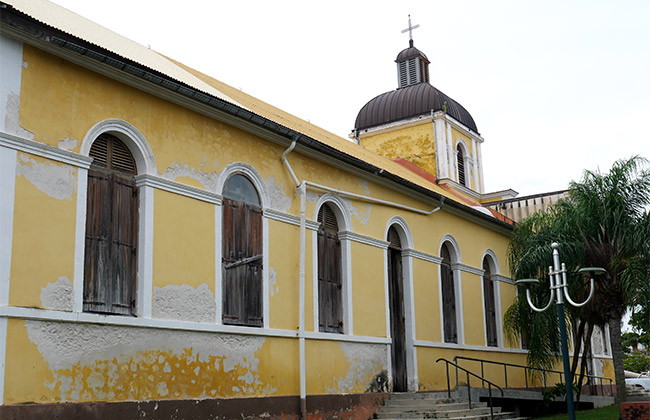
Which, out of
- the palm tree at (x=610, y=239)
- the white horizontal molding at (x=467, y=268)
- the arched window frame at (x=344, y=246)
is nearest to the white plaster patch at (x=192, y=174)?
the arched window frame at (x=344, y=246)

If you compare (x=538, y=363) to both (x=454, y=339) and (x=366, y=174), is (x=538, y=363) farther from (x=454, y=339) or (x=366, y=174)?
(x=366, y=174)

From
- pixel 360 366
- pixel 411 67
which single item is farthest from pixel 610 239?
pixel 411 67

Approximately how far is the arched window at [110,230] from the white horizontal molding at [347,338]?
4.15 m

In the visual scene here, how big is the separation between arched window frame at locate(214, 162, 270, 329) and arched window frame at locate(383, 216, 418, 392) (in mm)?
4164

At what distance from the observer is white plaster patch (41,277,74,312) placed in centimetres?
930

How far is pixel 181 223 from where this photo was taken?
11.5m

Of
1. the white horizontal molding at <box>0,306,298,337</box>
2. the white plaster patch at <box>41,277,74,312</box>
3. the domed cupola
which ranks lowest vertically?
the white horizontal molding at <box>0,306,298,337</box>

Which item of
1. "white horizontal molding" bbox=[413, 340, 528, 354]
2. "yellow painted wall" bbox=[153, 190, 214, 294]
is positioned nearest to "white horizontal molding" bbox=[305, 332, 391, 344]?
"white horizontal molding" bbox=[413, 340, 528, 354]

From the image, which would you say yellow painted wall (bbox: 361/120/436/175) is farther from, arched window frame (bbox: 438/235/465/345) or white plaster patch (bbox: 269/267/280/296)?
white plaster patch (bbox: 269/267/280/296)

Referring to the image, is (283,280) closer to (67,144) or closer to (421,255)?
(67,144)

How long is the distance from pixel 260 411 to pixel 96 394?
3.26m

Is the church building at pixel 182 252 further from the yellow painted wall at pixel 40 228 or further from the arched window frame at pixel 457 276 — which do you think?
the arched window frame at pixel 457 276

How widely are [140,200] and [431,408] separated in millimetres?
7568

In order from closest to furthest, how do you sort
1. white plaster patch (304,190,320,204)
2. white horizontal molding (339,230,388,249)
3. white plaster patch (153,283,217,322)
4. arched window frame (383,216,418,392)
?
white plaster patch (153,283,217,322), white plaster patch (304,190,320,204), white horizontal molding (339,230,388,249), arched window frame (383,216,418,392)
